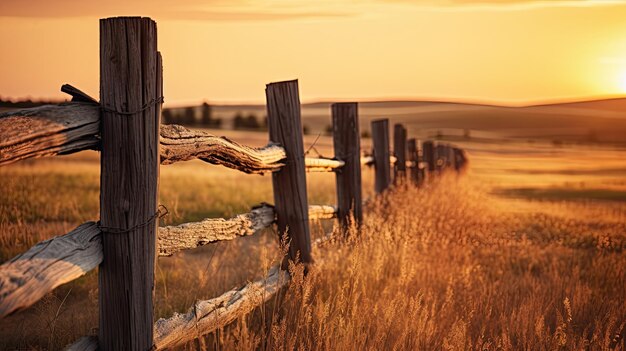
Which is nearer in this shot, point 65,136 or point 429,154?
A: point 65,136

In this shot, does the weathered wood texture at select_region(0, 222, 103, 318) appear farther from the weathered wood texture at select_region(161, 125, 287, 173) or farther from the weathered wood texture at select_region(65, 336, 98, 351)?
the weathered wood texture at select_region(161, 125, 287, 173)

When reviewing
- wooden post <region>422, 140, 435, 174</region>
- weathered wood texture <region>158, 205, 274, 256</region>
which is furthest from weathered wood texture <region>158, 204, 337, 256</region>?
wooden post <region>422, 140, 435, 174</region>

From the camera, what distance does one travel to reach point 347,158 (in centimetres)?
571

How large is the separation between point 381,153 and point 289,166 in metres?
3.45

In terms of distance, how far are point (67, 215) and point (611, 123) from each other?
8161cm

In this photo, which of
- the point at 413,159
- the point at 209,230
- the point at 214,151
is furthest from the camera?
the point at 413,159

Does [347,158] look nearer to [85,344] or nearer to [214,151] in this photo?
[214,151]

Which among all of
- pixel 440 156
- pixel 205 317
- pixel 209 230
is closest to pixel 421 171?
pixel 440 156

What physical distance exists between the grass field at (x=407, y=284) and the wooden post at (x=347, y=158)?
11.0 inches

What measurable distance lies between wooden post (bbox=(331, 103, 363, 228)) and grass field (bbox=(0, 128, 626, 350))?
28cm

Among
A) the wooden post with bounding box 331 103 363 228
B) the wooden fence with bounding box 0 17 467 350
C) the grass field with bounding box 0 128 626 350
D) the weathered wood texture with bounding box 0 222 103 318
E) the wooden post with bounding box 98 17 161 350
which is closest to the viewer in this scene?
the weathered wood texture with bounding box 0 222 103 318

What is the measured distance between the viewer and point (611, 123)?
7919 centimetres

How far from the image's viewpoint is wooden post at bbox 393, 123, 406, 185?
953cm

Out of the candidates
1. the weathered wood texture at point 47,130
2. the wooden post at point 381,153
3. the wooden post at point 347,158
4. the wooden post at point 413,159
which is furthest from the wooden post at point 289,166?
the wooden post at point 413,159
